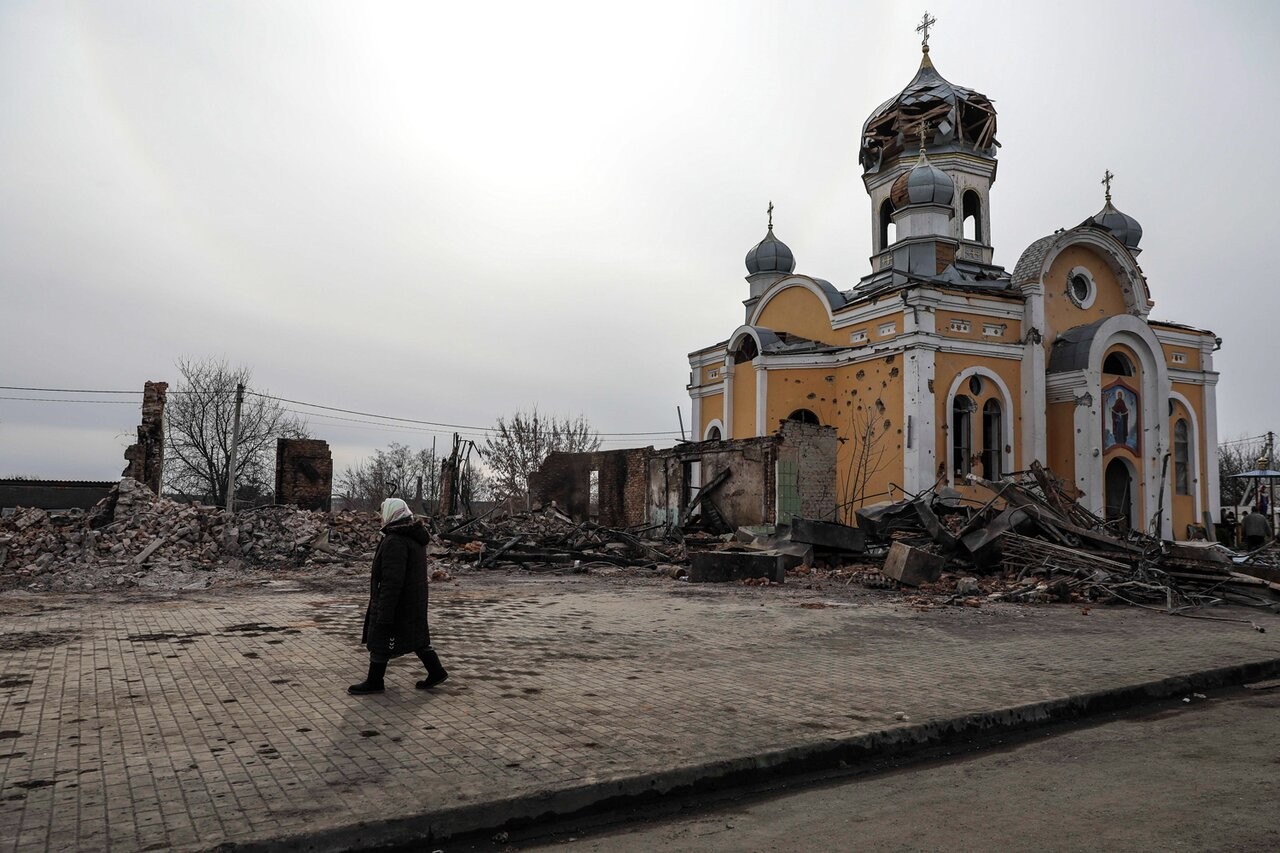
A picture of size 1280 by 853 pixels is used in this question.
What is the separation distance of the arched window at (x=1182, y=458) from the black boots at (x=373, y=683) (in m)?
32.4

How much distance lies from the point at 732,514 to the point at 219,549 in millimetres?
12145

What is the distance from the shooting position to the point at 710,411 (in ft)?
108

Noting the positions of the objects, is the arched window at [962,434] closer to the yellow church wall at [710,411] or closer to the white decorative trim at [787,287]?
Answer: the white decorative trim at [787,287]

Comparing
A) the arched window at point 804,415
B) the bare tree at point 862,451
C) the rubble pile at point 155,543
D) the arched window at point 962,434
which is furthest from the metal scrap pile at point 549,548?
the arched window at point 962,434

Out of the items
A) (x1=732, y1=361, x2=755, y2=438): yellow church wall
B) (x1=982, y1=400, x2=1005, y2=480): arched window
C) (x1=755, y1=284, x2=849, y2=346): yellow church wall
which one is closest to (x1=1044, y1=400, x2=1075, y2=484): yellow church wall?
(x1=982, y1=400, x2=1005, y2=480): arched window

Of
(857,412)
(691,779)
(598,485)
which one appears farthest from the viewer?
(598,485)

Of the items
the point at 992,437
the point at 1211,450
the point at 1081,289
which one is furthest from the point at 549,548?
the point at 1211,450

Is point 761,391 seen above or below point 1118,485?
above

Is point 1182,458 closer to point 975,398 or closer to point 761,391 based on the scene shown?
point 975,398

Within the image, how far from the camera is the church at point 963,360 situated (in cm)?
2667

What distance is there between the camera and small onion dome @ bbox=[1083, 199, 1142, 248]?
37.6 m

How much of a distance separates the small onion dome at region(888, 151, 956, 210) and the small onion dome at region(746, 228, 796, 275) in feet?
21.2

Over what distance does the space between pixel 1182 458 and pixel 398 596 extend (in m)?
33.3

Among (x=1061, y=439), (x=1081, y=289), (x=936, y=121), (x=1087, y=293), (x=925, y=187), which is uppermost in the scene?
(x=936, y=121)
